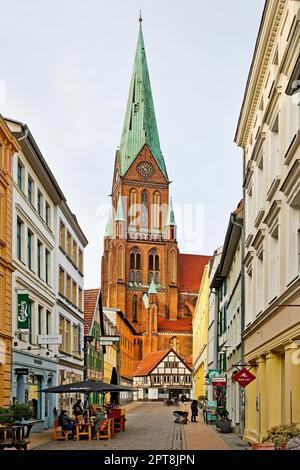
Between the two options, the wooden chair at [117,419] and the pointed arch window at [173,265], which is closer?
the wooden chair at [117,419]

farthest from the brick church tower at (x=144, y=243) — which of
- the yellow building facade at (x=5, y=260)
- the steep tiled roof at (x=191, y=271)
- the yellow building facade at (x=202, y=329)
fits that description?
the yellow building facade at (x=5, y=260)

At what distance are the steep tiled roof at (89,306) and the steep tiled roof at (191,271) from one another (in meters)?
88.3

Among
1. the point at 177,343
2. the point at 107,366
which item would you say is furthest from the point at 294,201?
the point at 177,343

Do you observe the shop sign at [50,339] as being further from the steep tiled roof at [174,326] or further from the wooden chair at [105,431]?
the steep tiled roof at [174,326]

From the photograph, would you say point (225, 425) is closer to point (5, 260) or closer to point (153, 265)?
point (5, 260)

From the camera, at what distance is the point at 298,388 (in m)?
16.5

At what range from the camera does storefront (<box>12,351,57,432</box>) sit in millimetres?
28188

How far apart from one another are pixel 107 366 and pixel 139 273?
67111 millimetres

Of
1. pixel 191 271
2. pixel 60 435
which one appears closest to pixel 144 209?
pixel 191 271

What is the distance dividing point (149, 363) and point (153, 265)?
80.4 ft

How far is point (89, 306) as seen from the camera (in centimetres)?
5431

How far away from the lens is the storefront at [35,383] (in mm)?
28188

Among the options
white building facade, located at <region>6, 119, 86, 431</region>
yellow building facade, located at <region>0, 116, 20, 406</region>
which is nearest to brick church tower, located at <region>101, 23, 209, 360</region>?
white building facade, located at <region>6, 119, 86, 431</region>
